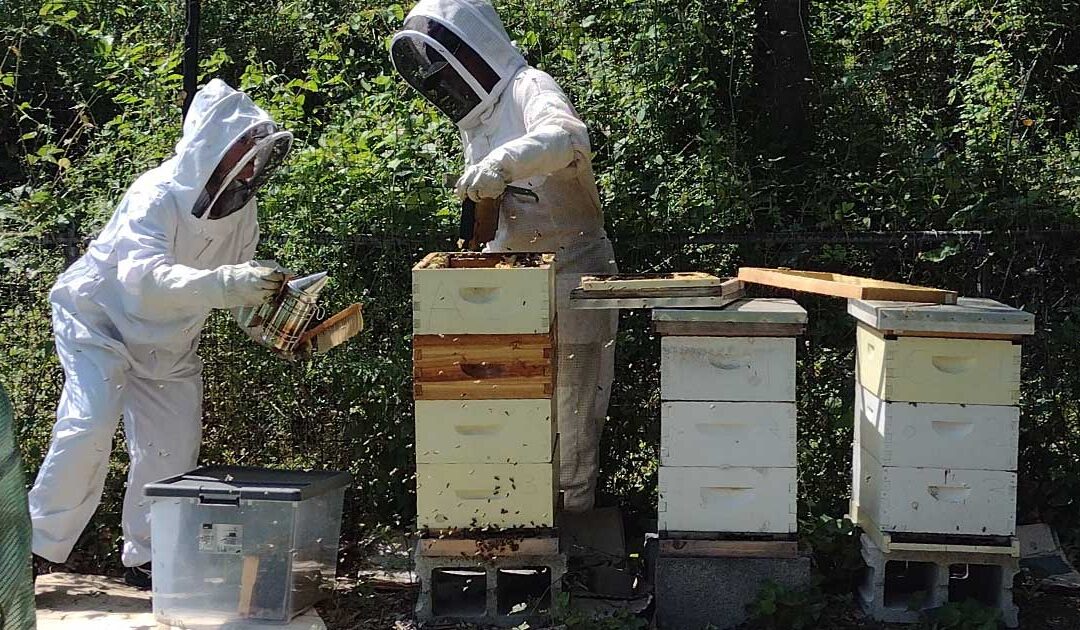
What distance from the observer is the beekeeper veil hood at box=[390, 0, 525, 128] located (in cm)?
452

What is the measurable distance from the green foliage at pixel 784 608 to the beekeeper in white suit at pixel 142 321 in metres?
2.00

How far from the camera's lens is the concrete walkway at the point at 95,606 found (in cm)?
414

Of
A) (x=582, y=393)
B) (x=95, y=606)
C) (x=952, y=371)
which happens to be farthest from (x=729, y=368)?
(x=95, y=606)

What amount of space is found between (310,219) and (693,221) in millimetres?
1651

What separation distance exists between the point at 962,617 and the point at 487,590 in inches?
61.8

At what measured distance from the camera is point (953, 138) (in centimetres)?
764

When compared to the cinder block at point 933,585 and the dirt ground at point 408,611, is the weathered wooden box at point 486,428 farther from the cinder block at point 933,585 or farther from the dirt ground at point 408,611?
the cinder block at point 933,585

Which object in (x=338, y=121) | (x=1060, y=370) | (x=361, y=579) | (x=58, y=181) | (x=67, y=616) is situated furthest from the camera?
(x=338, y=121)

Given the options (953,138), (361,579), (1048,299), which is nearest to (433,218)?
(361,579)

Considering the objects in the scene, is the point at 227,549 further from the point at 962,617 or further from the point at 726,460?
the point at 962,617

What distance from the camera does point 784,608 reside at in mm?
3916

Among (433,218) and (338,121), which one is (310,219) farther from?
(338,121)

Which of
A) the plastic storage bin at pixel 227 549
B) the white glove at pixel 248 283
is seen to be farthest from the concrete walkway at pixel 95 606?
the white glove at pixel 248 283

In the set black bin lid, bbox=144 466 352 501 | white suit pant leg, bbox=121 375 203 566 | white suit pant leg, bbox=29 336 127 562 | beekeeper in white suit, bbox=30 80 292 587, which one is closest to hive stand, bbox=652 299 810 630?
black bin lid, bbox=144 466 352 501
